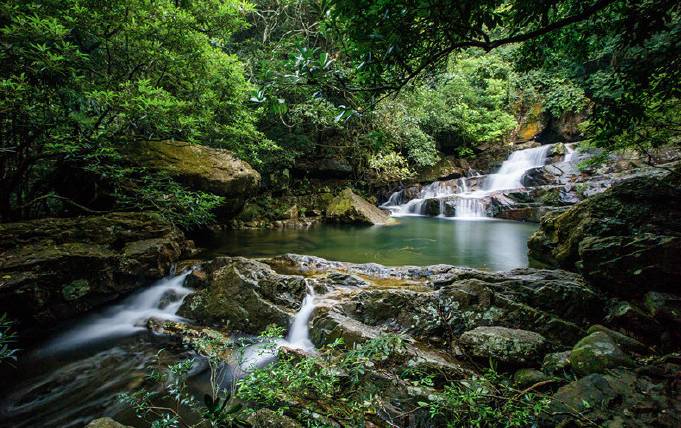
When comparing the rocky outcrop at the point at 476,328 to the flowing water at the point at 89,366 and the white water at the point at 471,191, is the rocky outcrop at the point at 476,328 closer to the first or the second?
the flowing water at the point at 89,366

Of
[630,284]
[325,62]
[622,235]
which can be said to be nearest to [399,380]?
[325,62]

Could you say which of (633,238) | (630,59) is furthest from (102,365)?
(630,59)

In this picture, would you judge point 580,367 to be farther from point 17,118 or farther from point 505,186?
point 505,186

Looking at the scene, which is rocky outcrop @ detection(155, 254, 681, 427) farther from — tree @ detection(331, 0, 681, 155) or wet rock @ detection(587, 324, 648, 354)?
tree @ detection(331, 0, 681, 155)

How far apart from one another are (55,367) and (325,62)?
5039 millimetres

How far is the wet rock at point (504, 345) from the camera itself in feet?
9.14

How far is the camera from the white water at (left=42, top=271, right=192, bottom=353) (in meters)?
4.49

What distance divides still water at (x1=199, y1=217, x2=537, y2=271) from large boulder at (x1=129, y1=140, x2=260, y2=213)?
1775mm

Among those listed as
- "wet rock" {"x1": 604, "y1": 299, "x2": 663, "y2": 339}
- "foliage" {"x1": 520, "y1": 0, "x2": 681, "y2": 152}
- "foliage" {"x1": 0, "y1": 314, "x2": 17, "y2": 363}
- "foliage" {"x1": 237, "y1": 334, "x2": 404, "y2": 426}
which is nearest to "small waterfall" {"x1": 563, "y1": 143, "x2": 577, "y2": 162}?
"foliage" {"x1": 520, "y1": 0, "x2": 681, "y2": 152}

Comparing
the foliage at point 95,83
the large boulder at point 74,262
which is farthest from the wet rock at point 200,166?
the large boulder at point 74,262

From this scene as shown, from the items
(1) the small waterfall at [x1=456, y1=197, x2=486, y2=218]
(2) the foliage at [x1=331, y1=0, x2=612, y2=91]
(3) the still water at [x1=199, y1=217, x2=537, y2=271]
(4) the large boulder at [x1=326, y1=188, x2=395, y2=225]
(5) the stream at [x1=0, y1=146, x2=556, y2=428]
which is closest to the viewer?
(2) the foliage at [x1=331, y1=0, x2=612, y2=91]

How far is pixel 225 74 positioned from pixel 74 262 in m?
5.70

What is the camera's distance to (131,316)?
5098 millimetres

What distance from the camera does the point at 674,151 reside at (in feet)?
40.7
